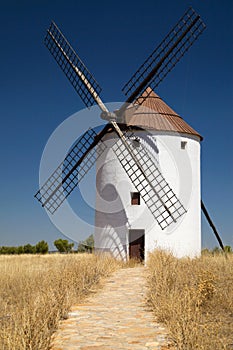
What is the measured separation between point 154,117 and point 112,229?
407 cm

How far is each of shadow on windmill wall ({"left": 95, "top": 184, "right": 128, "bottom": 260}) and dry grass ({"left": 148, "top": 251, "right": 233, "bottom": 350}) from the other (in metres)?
4.28

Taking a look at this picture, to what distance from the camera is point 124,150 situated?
1390 cm

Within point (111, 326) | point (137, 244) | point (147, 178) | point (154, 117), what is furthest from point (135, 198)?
point (111, 326)

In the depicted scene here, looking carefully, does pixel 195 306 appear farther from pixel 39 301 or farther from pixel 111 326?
pixel 39 301

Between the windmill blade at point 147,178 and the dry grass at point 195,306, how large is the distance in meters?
3.75

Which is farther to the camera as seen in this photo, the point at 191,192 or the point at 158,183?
the point at 191,192

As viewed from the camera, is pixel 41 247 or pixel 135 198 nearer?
pixel 135 198

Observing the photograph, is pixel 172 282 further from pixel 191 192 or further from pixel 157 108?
pixel 157 108

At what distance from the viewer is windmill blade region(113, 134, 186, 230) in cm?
1329

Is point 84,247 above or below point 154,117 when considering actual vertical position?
below

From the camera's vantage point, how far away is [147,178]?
13.2 m

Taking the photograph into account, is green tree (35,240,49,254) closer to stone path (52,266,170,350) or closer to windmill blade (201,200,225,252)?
windmill blade (201,200,225,252)

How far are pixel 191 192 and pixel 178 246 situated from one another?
75.8 inches

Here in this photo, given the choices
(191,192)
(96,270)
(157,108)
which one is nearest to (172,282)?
(96,270)
